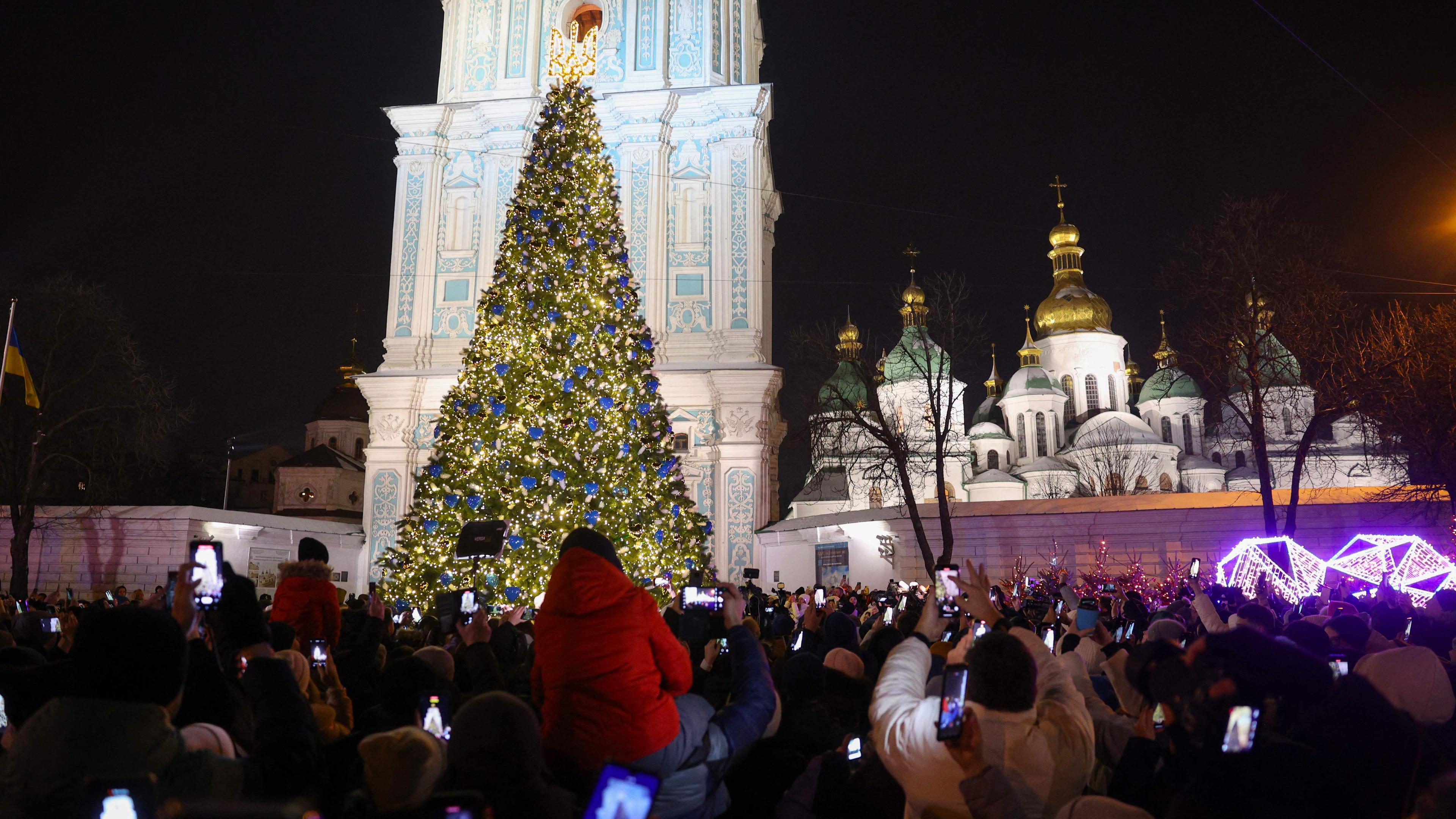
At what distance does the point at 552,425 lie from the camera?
37.4 ft

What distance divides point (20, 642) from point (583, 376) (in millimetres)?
6320

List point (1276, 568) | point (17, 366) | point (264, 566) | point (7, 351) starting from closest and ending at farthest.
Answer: point (1276, 568) → point (7, 351) → point (17, 366) → point (264, 566)

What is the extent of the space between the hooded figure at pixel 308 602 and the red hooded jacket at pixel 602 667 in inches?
119

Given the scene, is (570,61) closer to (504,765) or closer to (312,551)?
(312,551)

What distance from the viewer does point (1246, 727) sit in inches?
86.6

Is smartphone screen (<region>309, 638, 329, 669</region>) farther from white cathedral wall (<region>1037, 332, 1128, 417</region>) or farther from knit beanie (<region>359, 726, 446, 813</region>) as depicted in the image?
white cathedral wall (<region>1037, 332, 1128, 417</region>)

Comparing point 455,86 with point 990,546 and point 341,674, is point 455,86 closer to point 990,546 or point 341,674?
point 990,546

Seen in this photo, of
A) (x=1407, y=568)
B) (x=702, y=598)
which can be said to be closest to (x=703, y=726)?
(x=702, y=598)

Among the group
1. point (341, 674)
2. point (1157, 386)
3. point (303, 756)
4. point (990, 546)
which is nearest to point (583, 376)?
point (341, 674)

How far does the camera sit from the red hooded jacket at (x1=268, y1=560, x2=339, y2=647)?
5738 mm

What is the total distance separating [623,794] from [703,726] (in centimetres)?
128

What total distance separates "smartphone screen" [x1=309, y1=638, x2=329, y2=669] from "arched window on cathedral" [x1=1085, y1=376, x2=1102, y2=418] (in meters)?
59.9

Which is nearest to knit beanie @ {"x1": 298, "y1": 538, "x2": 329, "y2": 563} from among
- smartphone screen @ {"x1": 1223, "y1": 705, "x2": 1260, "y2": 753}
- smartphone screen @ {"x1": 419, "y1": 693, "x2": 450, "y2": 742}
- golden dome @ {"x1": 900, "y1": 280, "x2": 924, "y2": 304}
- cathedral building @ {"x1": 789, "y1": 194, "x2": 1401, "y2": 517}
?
smartphone screen @ {"x1": 419, "y1": 693, "x2": 450, "y2": 742}

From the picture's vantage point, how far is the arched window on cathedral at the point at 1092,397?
2368 inches
